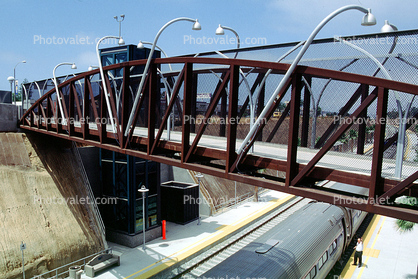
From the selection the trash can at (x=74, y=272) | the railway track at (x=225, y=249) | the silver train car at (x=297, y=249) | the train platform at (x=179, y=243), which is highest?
the silver train car at (x=297, y=249)

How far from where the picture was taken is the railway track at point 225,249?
55.3 ft

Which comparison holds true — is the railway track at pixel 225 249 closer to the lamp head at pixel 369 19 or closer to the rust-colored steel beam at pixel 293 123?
the rust-colored steel beam at pixel 293 123

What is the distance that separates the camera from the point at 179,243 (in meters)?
20.0

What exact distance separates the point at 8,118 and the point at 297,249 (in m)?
17.9

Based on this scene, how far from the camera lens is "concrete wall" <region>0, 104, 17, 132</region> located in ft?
64.7

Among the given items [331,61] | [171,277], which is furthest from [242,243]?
[331,61]

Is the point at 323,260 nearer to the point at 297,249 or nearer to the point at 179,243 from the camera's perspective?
the point at 297,249

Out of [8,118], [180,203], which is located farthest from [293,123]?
[8,118]

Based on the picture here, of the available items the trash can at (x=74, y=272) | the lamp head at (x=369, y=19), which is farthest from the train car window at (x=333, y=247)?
the lamp head at (x=369, y=19)

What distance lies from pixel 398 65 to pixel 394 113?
1060 millimetres

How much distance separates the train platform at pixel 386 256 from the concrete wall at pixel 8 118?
20.4m

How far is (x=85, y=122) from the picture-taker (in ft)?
45.5

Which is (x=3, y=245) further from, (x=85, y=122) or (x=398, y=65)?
(x=398, y=65)

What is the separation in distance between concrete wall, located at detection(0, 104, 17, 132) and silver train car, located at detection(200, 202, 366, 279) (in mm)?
15732
